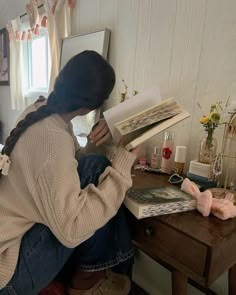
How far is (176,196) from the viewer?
74 cm

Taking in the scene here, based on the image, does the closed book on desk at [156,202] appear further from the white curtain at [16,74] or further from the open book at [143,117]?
the white curtain at [16,74]

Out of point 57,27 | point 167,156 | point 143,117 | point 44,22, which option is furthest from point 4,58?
point 143,117

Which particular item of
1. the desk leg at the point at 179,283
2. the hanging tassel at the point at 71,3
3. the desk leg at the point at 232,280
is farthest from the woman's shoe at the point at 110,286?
the hanging tassel at the point at 71,3

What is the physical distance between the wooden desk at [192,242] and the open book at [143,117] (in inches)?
9.1

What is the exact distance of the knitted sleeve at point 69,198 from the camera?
619mm

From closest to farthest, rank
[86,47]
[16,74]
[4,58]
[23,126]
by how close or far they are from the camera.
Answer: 1. [23,126]
2. [86,47]
3. [16,74]
4. [4,58]

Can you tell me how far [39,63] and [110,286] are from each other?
1912mm

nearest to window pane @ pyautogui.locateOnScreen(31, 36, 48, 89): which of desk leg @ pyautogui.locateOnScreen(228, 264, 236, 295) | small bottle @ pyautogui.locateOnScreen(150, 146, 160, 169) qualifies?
small bottle @ pyautogui.locateOnScreen(150, 146, 160, 169)

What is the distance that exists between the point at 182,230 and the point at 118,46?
1.09 meters

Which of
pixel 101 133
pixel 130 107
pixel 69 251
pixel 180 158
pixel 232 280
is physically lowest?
pixel 232 280

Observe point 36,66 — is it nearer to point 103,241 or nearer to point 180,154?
point 180,154

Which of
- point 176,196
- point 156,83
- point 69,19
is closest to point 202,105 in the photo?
point 156,83

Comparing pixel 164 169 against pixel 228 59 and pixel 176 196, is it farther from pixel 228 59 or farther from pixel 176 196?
pixel 228 59

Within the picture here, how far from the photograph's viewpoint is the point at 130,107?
32.1 inches
